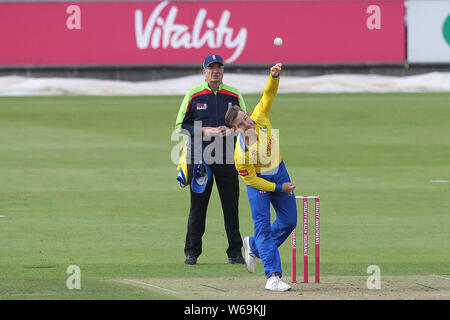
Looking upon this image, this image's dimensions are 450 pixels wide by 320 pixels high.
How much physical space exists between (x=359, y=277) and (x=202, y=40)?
2500cm

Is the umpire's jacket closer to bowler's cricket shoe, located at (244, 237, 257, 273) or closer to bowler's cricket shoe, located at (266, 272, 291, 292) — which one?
bowler's cricket shoe, located at (244, 237, 257, 273)

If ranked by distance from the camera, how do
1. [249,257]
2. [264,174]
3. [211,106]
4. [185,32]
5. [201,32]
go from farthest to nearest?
[185,32], [201,32], [211,106], [249,257], [264,174]

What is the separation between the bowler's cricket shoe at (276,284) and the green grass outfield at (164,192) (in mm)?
712

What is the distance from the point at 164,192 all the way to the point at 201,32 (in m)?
17.9

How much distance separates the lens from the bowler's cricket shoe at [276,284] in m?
9.39

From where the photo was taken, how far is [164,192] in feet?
57.1

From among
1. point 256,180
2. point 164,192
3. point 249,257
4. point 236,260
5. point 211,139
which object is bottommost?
point 236,260

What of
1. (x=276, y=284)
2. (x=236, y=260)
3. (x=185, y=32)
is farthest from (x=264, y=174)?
(x=185, y=32)

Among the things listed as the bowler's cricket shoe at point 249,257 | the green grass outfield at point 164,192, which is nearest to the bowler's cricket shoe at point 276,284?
the green grass outfield at point 164,192

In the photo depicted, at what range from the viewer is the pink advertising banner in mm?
34719

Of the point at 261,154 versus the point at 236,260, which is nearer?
the point at 261,154

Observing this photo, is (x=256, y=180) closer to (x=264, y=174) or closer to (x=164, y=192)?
(x=264, y=174)

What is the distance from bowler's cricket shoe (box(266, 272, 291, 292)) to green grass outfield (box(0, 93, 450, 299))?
712mm

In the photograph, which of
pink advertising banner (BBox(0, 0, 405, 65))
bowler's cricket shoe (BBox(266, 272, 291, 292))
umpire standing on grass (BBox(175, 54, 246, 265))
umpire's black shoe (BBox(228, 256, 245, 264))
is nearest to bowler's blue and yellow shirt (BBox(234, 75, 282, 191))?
bowler's cricket shoe (BBox(266, 272, 291, 292))
